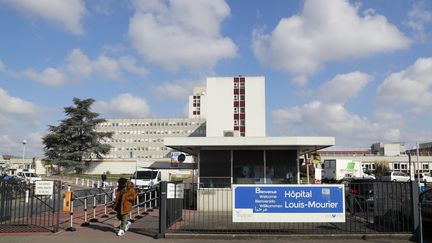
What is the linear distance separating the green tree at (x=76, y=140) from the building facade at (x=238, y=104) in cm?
2071

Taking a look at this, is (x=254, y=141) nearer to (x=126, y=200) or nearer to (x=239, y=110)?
(x=126, y=200)

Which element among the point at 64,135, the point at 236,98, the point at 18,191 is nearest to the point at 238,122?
the point at 236,98

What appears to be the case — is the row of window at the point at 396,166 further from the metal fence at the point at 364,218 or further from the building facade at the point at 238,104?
the metal fence at the point at 364,218

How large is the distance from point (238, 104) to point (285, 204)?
77364 millimetres

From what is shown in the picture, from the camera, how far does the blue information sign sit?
12.6 meters

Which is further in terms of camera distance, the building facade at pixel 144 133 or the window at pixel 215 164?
the building facade at pixel 144 133

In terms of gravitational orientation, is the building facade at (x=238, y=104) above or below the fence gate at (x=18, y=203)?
above

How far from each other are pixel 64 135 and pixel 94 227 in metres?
69.1

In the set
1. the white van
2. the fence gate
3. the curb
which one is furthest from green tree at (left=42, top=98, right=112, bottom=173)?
the curb

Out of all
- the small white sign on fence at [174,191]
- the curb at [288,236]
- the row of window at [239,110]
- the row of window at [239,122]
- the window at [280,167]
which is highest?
the row of window at [239,110]

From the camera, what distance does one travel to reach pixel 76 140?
81.2 m

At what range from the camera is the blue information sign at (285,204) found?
12633mm

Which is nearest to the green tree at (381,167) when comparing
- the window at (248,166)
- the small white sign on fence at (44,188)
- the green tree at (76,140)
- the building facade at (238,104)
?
the building facade at (238,104)

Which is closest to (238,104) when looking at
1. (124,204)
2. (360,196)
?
(360,196)
